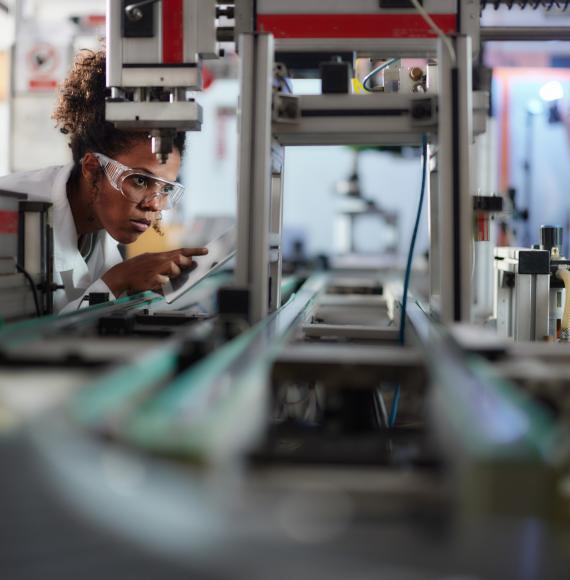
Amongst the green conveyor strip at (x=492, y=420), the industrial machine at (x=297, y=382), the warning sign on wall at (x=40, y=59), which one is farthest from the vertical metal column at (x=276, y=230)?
the warning sign on wall at (x=40, y=59)

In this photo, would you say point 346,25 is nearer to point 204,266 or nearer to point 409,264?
point 409,264

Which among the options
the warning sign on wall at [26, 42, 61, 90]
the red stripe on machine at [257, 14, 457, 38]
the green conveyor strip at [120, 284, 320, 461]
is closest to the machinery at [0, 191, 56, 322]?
the red stripe on machine at [257, 14, 457, 38]

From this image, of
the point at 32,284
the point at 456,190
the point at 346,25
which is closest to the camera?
the point at 456,190

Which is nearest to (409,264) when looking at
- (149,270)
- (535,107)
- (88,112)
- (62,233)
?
(149,270)

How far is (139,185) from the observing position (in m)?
2.32

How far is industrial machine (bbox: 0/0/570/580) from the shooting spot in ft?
2.11

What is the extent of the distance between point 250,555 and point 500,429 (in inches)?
10.0

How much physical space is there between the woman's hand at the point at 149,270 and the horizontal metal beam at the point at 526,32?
3.56ft

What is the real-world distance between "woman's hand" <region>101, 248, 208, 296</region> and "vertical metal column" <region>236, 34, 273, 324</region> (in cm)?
66

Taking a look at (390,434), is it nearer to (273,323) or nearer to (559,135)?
(273,323)

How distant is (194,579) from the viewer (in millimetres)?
661

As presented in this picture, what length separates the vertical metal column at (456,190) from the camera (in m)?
1.40

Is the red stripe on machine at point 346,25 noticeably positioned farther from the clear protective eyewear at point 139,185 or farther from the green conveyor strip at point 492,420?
the green conveyor strip at point 492,420

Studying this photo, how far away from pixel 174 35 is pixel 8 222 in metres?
0.68
